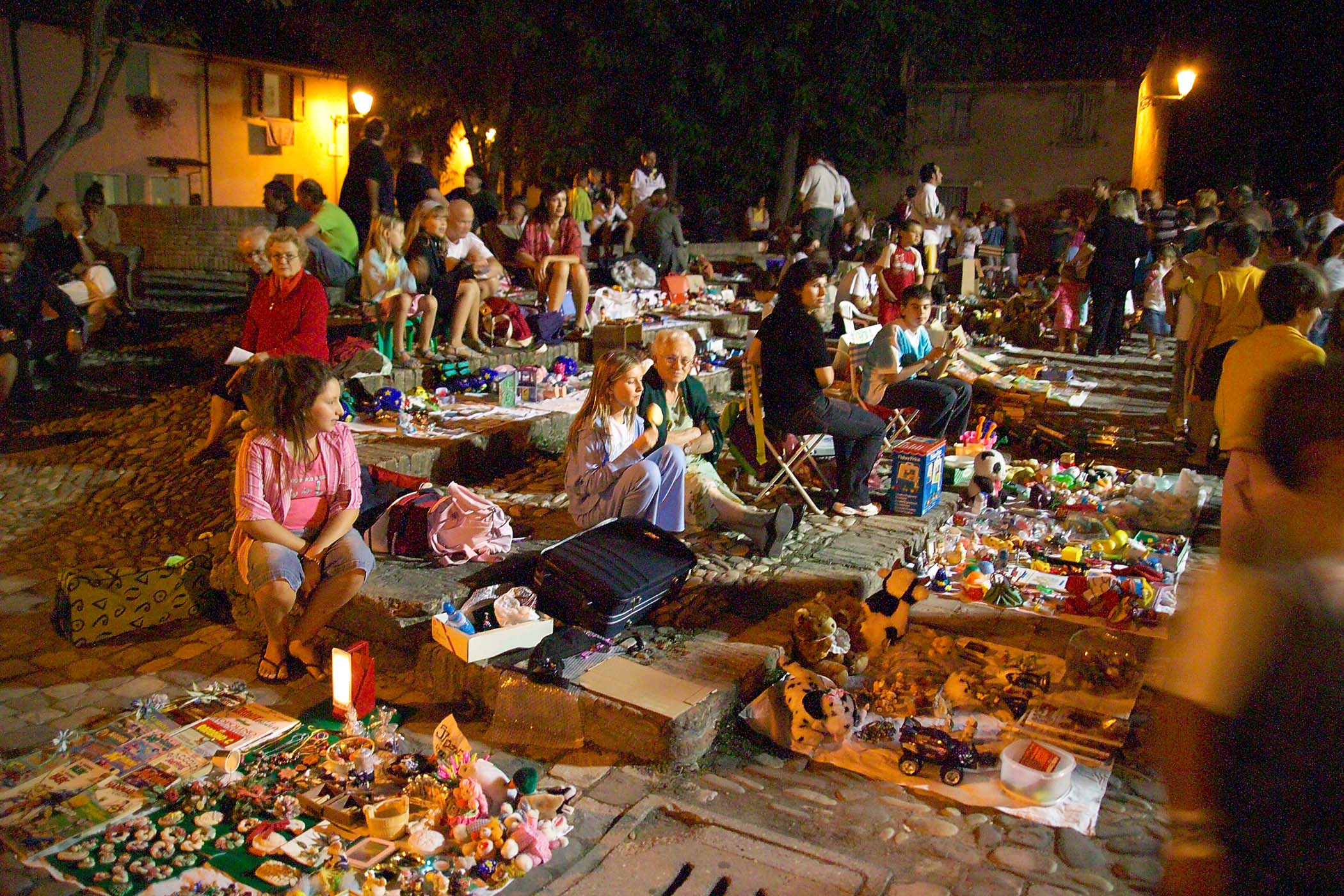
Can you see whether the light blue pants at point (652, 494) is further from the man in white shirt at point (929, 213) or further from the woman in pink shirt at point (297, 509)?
the man in white shirt at point (929, 213)

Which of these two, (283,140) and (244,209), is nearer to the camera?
(244,209)

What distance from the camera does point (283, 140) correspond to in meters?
24.1

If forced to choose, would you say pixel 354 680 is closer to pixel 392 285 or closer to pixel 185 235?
pixel 392 285

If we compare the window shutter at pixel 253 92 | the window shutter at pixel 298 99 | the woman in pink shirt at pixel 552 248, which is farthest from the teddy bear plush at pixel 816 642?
the window shutter at pixel 298 99

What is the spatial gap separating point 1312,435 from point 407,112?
76.8 feet

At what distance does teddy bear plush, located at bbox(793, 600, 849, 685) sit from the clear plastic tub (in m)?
0.87

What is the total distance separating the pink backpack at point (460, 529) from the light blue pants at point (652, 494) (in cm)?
49

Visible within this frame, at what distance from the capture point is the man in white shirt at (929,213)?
47.5ft

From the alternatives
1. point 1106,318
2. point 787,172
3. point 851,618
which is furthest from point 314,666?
point 787,172

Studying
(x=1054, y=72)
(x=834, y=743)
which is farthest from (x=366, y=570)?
(x=1054, y=72)

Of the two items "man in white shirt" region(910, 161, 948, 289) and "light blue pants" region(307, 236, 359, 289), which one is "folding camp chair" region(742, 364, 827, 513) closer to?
"light blue pants" region(307, 236, 359, 289)

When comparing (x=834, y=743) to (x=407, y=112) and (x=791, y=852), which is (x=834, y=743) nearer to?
(x=791, y=852)

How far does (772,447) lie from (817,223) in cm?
869

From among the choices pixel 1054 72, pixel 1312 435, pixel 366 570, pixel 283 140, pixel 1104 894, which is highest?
pixel 1054 72
